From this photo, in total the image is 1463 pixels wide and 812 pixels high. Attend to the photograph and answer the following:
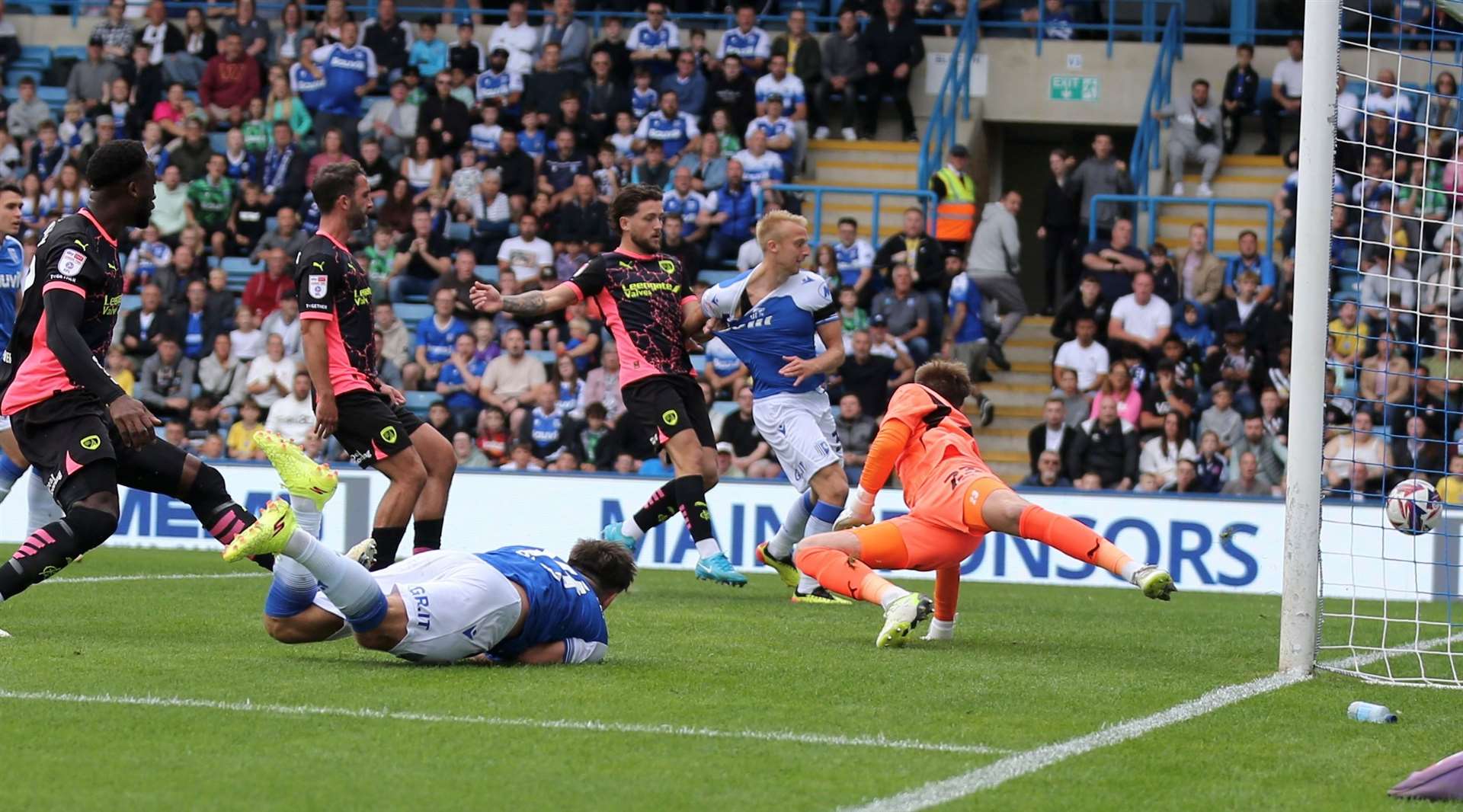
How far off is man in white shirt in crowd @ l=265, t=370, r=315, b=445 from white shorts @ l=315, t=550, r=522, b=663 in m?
12.3

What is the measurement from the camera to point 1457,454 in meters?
16.2

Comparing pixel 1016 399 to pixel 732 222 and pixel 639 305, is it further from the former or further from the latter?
pixel 639 305

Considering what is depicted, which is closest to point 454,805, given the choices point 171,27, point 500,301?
point 500,301

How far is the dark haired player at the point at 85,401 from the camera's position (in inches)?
316

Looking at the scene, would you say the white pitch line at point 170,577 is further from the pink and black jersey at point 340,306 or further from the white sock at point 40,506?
the pink and black jersey at point 340,306

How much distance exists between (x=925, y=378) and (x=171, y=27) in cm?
1871

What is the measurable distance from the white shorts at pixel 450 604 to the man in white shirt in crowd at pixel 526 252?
44.7ft

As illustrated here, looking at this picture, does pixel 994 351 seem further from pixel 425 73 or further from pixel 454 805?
pixel 454 805

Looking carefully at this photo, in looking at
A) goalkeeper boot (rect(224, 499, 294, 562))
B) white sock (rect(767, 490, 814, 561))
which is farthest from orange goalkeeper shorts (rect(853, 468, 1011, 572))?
white sock (rect(767, 490, 814, 561))

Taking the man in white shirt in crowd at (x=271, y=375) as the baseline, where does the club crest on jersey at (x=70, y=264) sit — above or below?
above

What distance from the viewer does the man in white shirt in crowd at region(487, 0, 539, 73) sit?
943 inches

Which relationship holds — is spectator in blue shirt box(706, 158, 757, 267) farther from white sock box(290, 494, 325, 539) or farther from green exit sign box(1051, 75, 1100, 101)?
white sock box(290, 494, 325, 539)

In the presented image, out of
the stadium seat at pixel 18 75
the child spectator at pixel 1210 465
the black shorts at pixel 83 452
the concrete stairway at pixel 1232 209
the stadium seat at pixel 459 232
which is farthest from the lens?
the stadium seat at pixel 18 75

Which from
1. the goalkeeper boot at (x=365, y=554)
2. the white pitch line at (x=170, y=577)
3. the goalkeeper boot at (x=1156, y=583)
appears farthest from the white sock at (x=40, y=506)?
the goalkeeper boot at (x=1156, y=583)
